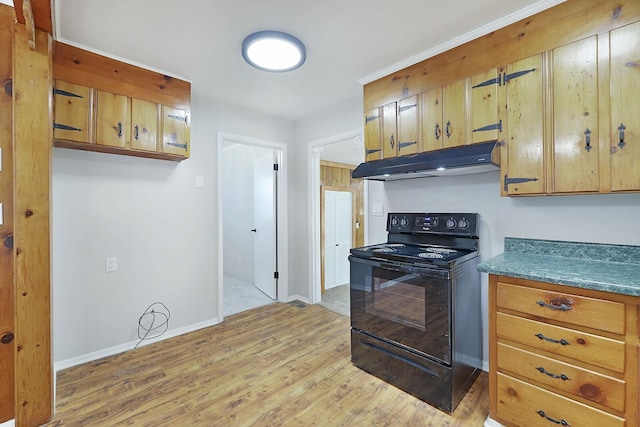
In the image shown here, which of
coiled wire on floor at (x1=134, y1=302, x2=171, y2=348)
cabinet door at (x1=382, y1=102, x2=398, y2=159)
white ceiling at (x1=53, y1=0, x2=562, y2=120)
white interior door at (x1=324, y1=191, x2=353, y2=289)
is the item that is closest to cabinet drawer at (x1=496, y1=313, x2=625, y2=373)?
cabinet door at (x1=382, y1=102, x2=398, y2=159)

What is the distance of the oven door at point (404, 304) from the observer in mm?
1757

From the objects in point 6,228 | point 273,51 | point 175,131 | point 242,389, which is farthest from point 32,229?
point 273,51

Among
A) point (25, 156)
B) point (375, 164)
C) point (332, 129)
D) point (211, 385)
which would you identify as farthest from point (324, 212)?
point (25, 156)

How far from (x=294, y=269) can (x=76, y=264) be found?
89.8 inches

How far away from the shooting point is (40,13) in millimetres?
1524

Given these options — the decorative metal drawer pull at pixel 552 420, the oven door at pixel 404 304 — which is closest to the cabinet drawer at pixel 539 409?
the decorative metal drawer pull at pixel 552 420

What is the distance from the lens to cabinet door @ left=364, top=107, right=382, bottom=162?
249 centimetres

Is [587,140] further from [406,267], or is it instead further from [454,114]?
[406,267]

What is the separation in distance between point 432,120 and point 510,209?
0.85 meters

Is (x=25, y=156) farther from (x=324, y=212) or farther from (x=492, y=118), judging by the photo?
(x=324, y=212)

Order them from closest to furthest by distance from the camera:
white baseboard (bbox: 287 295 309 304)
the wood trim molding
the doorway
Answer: the wood trim molding, the doorway, white baseboard (bbox: 287 295 309 304)

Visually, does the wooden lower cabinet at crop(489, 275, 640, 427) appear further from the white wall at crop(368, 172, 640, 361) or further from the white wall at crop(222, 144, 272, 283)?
the white wall at crop(222, 144, 272, 283)

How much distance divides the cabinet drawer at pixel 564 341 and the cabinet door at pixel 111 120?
9.52 feet

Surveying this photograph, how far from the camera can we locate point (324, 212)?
15.1 ft
